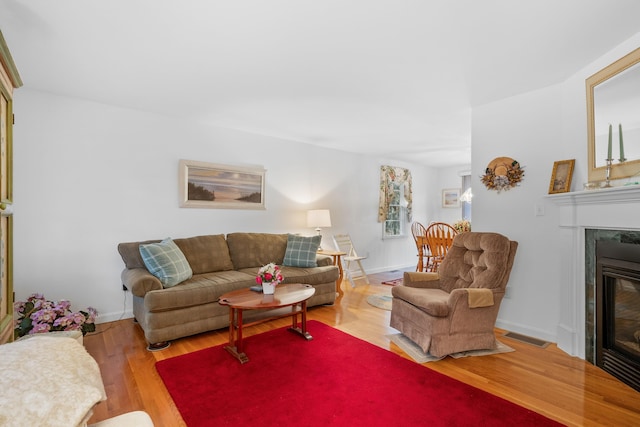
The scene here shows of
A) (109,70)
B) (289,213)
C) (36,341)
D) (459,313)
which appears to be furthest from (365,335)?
(109,70)

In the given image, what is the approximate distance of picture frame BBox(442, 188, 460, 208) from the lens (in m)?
7.13

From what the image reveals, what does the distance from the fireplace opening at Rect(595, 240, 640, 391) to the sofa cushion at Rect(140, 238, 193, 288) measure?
11.3 ft

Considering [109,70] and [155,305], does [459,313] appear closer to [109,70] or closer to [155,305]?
[155,305]

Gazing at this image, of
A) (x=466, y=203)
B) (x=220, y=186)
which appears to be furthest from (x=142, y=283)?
(x=466, y=203)

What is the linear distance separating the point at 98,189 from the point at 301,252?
228cm

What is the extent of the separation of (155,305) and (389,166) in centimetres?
493

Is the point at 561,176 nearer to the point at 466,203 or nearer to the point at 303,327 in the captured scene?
the point at 303,327

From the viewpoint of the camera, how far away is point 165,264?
3023 mm

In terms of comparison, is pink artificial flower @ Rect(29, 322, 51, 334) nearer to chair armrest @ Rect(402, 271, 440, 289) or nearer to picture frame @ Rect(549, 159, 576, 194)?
chair armrest @ Rect(402, 271, 440, 289)

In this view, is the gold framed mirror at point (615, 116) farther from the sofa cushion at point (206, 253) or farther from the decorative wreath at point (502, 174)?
the sofa cushion at point (206, 253)

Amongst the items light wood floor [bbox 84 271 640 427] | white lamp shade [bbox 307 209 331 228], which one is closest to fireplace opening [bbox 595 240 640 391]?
light wood floor [bbox 84 271 640 427]

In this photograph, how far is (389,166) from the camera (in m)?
6.45

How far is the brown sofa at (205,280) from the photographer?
2754 mm

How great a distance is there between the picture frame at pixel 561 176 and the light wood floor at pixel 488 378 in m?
1.34
